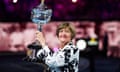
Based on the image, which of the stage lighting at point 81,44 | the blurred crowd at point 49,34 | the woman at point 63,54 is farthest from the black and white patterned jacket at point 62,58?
the blurred crowd at point 49,34

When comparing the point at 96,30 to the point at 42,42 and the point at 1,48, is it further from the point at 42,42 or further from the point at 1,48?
the point at 42,42

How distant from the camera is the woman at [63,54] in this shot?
4023 millimetres

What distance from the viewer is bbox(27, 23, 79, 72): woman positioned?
402cm

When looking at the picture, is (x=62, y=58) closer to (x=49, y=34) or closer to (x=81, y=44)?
(x=81, y=44)

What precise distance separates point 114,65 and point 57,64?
9.05 meters

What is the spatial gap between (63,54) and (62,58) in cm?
4

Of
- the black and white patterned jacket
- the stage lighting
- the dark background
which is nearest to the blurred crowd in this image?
the dark background

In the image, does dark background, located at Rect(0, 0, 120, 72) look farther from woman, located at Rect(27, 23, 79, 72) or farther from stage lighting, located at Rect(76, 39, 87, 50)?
woman, located at Rect(27, 23, 79, 72)

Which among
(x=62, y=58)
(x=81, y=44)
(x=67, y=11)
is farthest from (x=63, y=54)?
(x=67, y=11)

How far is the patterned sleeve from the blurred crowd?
1084cm

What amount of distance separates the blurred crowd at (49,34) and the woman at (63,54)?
10.8 m

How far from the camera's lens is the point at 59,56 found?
4012 mm

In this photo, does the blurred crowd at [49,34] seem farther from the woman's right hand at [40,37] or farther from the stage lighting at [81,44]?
the woman's right hand at [40,37]

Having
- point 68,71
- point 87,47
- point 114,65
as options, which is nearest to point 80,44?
point 87,47
